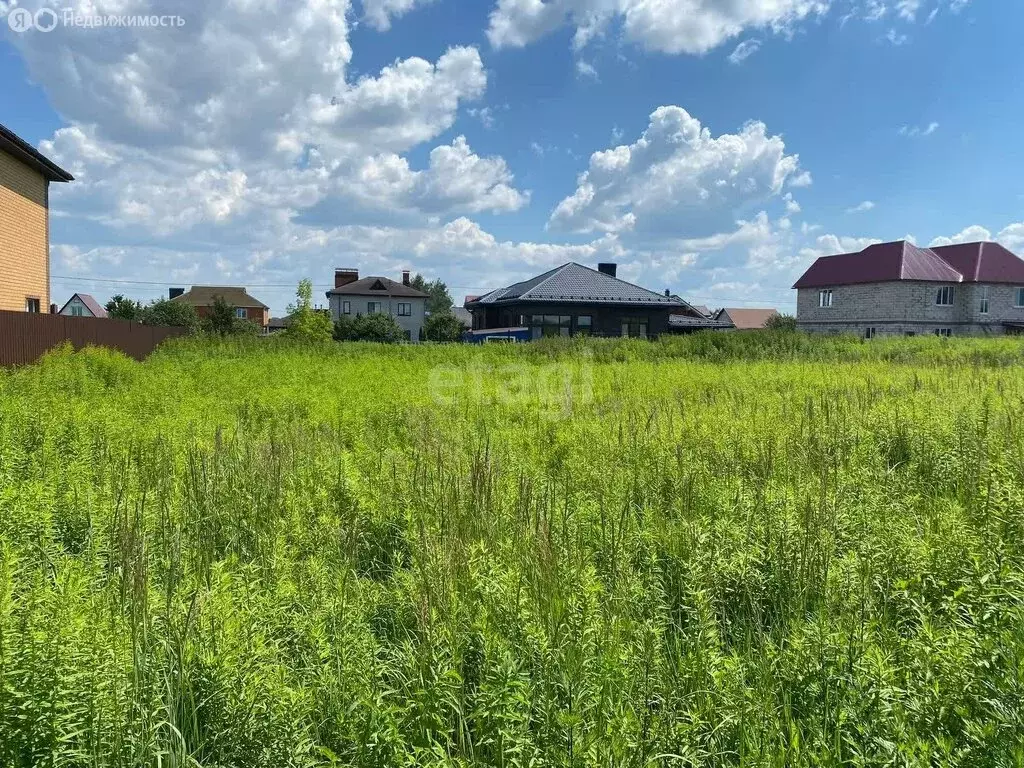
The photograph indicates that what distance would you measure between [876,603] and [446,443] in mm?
3782

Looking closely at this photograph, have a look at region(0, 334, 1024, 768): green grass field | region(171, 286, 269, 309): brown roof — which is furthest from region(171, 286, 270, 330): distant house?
region(0, 334, 1024, 768): green grass field

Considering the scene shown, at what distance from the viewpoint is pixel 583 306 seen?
39.7 metres

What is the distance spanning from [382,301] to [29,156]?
46594 mm

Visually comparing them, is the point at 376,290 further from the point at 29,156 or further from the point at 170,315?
the point at 29,156

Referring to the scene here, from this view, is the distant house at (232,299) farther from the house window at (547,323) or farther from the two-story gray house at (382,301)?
the house window at (547,323)

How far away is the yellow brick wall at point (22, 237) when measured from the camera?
1762 cm

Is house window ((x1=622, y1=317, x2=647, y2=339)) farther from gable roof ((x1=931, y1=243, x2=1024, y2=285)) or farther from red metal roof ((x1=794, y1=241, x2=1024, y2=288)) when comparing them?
gable roof ((x1=931, y1=243, x2=1024, y2=285))

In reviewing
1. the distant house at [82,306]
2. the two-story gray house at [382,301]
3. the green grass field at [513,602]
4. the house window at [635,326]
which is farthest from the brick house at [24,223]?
the distant house at [82,306]

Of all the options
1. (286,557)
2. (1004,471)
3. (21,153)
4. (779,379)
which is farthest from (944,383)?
(21,153)

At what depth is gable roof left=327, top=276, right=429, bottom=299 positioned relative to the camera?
64.7 metres

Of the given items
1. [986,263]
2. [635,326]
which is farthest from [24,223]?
[986,263]

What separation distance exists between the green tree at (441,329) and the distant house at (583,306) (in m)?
19.1

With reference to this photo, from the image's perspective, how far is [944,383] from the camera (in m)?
10.1

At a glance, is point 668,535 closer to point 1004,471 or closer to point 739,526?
point 739,526
